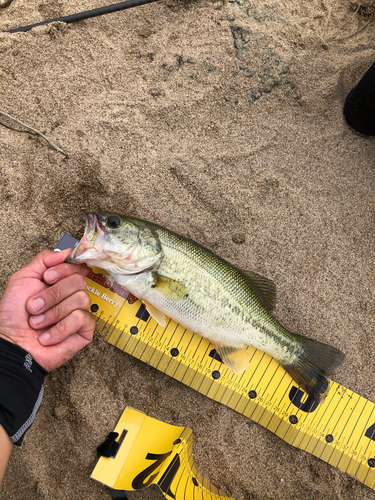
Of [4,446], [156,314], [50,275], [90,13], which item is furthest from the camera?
[90,13]

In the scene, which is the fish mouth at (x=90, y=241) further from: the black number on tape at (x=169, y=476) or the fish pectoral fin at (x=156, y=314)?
the black number on tape at (x=169, y=476)

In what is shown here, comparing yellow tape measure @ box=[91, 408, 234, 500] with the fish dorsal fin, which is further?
the fish dorsal fin

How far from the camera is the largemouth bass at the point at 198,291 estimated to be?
2.43 m

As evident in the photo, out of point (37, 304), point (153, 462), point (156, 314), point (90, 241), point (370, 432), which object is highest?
point (90, 241)

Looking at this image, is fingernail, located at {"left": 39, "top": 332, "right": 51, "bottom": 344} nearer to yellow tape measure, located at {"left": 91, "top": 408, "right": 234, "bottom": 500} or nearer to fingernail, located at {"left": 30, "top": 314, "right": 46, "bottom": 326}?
fingernail, located at {"left": 30, "top": 314, "right": 46, "bottom": 326}

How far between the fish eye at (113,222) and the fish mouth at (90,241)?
0.05m

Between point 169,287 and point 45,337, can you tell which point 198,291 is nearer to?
point 169,287

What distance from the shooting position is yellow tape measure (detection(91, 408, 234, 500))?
2.45 m

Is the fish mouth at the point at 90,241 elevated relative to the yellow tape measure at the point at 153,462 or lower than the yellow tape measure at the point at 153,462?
elevated

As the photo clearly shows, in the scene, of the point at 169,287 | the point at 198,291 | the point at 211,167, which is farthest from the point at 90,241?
the point at 211,167

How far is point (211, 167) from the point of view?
313cm

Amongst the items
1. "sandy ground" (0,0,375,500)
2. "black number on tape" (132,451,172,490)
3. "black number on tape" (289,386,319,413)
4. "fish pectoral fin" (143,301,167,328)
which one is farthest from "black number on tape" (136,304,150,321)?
"black number on tape" (289,386,319,413)

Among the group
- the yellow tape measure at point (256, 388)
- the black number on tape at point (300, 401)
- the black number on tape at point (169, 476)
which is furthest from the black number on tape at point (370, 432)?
the black number on tape at point (169, 476)

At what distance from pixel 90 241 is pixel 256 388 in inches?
76.6
